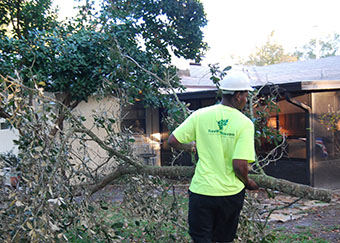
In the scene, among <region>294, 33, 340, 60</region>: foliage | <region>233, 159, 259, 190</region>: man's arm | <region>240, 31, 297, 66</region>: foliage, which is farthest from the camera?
<region>294, 33, 340, 60</region>: foliage

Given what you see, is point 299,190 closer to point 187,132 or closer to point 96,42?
point 187,132

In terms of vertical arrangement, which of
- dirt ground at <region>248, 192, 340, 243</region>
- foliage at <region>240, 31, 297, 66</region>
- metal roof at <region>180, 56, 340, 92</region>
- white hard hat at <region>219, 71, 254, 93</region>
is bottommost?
dirt ground at <region>248, 192, 340, 243</region>

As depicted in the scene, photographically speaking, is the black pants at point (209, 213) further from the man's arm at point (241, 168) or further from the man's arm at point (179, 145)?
the man's arm at point (179, 145)

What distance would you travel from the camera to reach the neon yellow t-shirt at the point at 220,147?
2.77 metres

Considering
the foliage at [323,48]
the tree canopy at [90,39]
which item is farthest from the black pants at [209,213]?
the foliage at [323,48]

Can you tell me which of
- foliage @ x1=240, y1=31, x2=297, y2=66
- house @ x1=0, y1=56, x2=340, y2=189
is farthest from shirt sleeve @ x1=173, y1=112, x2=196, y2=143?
foliage @ x1=240, y1=31, x2=297, y2=66

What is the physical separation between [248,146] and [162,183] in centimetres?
210

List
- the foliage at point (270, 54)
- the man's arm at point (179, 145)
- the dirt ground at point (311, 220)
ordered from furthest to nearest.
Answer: the foliage at point (270, 54), the dirt ground at point (311, 220), the man's arm at point (179, 145)

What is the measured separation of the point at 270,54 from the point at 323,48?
10147mm

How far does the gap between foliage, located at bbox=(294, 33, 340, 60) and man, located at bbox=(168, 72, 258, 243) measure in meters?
50.0

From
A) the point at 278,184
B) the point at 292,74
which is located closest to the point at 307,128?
the point at 292,74

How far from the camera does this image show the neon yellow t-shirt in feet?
9.07

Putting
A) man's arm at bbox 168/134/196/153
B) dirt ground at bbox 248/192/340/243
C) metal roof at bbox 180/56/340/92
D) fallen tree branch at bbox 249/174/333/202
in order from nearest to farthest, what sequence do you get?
1. man's arm at bbox 168/134/196/153
2. fallen tree branch at bbox 249/174/333/202
3. dirt ground at bbox 248/192/340/243
4. metal roof at bbox 180/56/340/92

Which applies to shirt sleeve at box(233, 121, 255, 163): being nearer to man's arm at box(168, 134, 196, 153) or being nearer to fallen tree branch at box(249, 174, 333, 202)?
man's arm at box(168, 134, 196, 153)
